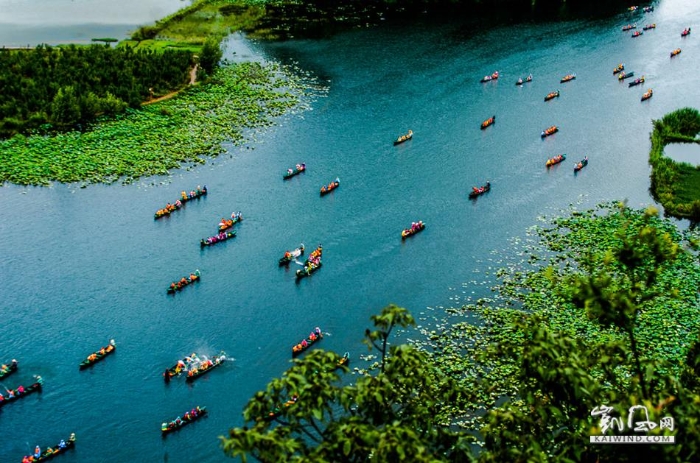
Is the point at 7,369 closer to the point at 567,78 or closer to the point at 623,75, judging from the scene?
the point at 567,78

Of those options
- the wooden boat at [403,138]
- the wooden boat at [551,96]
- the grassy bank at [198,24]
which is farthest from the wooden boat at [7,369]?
the wooden boat at [551,96]

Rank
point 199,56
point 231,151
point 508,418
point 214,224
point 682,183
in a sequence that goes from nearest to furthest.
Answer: point 508,418
point 214,224
point 682,183
point 231,151
point 199,56

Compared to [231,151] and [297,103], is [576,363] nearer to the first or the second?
[231,151]

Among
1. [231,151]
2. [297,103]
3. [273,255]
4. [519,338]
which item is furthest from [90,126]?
[519,338]

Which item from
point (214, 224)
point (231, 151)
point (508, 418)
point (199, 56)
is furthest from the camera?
point (199, 56)

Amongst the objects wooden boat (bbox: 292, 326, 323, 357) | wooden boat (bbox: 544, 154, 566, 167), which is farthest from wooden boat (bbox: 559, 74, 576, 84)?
wooden boat (bbox: 292, 326, 323, 357)

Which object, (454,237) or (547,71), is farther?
(547,71)

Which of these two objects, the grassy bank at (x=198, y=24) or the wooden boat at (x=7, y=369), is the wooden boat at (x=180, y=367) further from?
the grassy bank at (x=198, y=24)
